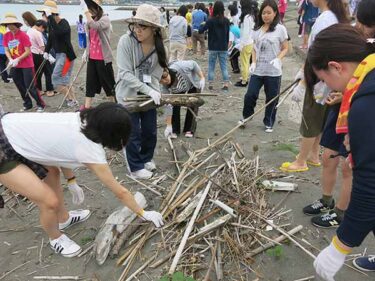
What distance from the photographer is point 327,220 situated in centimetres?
304

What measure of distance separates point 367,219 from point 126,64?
276cm

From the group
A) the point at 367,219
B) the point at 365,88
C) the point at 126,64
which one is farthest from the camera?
the point at 126,64

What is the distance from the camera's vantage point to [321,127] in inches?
150

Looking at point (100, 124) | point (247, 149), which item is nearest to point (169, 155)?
point (247, 149)

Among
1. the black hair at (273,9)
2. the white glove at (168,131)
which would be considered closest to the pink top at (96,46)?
the white glove at (168,131)

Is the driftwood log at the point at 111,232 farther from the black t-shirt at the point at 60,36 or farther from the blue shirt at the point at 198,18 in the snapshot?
the blue shirt at the point at 198,18

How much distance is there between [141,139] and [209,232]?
1.69 m

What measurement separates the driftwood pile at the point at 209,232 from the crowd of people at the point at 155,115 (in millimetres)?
239

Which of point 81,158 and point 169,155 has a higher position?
point 81,158

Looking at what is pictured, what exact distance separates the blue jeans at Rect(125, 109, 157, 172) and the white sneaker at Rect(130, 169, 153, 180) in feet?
0.13

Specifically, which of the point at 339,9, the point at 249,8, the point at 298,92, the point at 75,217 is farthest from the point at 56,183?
the point at 249,8

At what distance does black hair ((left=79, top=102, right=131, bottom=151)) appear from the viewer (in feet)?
7.66

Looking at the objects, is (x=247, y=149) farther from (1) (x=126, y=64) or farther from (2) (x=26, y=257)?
(2) (x=26, y=257)

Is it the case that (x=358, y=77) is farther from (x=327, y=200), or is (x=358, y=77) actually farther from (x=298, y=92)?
(x=298, y=92)
